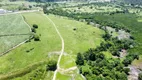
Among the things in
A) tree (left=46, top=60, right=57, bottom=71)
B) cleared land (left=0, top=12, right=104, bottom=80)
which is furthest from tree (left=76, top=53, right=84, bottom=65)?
tree (left=46, top=60, right=57, bottom=71)

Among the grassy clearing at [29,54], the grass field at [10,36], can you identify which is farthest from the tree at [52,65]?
the grass field at [10,36]

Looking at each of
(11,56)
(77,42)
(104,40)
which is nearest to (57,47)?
(77,42)

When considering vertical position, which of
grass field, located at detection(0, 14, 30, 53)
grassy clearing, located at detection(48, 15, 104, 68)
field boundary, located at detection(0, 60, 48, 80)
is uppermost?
grass field, located at detection(0, 14, 30, 53)

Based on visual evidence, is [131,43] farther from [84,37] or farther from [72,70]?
[72,70]

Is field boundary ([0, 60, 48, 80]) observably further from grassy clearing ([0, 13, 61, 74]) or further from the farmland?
grassy clearing ([0, 13, 61, 74])

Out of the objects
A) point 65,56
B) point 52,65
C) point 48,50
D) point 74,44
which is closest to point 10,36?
point 48,50

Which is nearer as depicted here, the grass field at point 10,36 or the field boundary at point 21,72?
the field boundary at point 21,72

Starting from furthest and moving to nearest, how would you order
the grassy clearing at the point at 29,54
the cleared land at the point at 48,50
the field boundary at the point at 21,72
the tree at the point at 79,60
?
the tree at the point at 79,60
the grassy clearing at the point at 29,54
the cleared land at the point at 48,50
the field boundary at the point at 21,72

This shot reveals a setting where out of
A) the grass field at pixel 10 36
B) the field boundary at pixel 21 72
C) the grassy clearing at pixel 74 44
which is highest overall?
the grass field at pixel 10 36

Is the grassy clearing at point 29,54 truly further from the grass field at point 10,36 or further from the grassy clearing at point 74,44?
the grass field at point 10,36

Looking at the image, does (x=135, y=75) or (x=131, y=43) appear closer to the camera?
(x=135, y=75)

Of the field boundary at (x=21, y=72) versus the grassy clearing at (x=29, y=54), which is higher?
the grassy clearing at (x=29, y=54)
